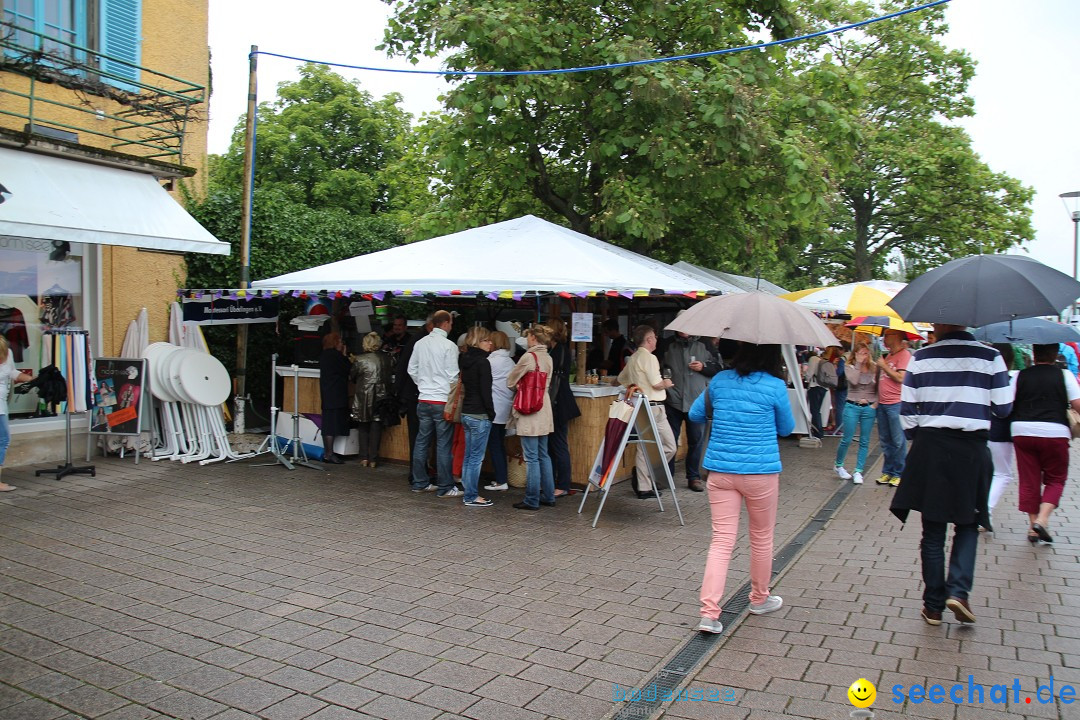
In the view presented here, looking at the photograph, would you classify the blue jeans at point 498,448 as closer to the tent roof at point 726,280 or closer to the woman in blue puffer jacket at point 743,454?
the woman in blue puffer jacket at point 743,454

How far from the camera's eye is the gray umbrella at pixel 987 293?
4363 mm

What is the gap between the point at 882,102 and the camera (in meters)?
27.0

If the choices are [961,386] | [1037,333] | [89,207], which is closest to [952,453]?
[961,386]

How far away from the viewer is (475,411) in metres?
7.61

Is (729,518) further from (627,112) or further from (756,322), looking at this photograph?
(627,112)

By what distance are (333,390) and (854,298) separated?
22.9 feet

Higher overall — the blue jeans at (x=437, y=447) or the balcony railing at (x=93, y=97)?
the balcony railing at (x=93, y=97)

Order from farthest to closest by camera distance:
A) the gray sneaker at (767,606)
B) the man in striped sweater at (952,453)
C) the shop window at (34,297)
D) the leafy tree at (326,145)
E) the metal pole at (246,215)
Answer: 1. the leafy tree at (326,145)
2. the metal pole at (246,215)
3. the shop window at (34,297)
4. the gray sneaker at (767,606)
5. the man in striped sweater at (952,453)

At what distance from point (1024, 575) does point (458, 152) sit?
8.55 m

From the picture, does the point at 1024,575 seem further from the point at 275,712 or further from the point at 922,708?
the point at 275,712

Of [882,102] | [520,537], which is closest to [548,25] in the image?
[520,537]

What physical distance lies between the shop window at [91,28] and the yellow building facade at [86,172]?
0.04 ft

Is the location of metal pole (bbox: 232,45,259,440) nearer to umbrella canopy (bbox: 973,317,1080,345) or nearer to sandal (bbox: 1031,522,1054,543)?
umbrella canopy (bbox: 973,317,1080,345)

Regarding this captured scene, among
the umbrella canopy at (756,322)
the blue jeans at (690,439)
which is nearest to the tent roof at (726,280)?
the blue jeans at (690,439)
